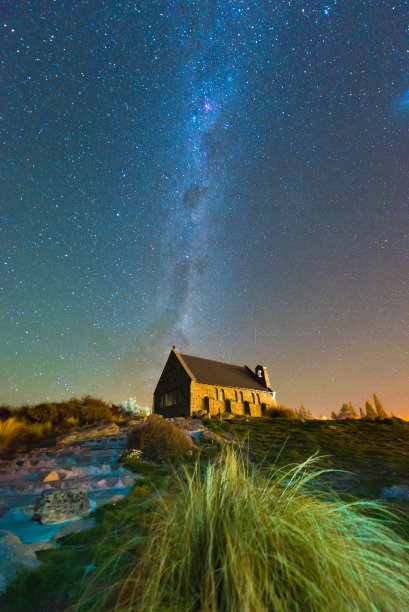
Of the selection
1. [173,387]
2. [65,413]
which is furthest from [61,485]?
[173,387]

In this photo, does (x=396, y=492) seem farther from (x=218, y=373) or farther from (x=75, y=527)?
(x=218, y=373)

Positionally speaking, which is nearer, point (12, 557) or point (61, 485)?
point (12, 557)

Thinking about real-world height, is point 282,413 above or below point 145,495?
above

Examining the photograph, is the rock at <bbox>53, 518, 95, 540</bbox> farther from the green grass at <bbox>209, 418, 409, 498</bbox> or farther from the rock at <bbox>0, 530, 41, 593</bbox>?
the green grass at <bbox>209, 418, 409, 498</bbox>

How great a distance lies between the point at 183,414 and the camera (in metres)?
25.8

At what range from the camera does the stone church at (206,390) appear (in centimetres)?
2622

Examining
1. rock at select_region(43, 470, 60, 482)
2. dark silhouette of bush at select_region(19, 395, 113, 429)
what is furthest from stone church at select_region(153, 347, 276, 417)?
rock at select_region(43, 470, 60, 482)

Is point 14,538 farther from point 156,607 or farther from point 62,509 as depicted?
point 156,607

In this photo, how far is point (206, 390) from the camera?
26984 millimetres

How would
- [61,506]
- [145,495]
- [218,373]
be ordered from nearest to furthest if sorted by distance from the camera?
[61,506], [145,495], [218,373]

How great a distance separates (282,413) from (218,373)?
7899mm

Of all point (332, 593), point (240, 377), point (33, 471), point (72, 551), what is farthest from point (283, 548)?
point (240, 377)

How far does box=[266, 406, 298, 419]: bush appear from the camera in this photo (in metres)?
25.9

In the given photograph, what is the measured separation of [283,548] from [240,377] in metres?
31.6
